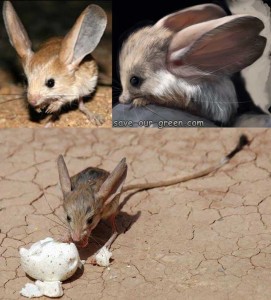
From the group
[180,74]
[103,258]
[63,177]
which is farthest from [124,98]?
[103,258]

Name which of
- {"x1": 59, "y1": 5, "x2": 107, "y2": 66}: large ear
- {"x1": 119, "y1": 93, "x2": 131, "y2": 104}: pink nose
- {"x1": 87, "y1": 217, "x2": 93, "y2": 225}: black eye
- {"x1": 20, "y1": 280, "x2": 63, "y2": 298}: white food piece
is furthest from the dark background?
{"x1": 20, "y1": 280, "x2": 63, "y2": 298}: white food piece

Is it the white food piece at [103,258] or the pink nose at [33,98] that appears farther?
the pink nose at [33,98]

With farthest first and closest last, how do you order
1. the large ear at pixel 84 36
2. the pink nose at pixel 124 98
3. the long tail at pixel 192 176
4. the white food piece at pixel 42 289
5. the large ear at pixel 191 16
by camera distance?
1. the pink nose at pixel 124 98
2. the large ear at pixel 191 16
3. the large ear at pixel 84 36
4. the long tail at pixel 192 176
5. the white food piece at pixel 42 289

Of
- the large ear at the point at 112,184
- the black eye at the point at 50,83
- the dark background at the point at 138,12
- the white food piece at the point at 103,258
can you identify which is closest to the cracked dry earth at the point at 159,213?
the white food piece at the point at 103,258

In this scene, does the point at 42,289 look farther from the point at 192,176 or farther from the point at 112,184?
the point at 192,176

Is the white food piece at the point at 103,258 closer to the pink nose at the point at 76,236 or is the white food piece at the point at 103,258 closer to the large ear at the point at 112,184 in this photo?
the pink nose at the point at 76,236

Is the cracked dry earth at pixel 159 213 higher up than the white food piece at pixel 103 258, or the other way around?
the white food piece at pixel 103 258

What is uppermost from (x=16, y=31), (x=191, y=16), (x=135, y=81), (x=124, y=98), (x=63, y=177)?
(x=191, y=16)
